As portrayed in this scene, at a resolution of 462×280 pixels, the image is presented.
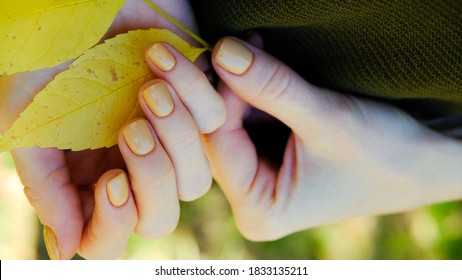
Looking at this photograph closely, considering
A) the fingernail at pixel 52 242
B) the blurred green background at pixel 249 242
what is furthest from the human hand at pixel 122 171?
the blurred green background at pixel 249 242

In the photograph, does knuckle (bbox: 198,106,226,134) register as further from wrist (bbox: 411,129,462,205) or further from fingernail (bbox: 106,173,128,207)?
wrist (bbox: 411,129,462,205)

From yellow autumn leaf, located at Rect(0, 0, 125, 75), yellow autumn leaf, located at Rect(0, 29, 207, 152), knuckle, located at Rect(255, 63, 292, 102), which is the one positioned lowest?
knuckle, located at Rect(255, 63, 292, 102)

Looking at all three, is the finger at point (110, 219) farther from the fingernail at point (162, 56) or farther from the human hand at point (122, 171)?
the fingernail at point (162, 56)

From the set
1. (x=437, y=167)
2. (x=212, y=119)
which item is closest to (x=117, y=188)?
(x=212, y=119)

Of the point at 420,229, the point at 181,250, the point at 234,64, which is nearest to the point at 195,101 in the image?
the point at 234,64

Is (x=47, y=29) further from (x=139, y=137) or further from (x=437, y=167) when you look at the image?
(x=437, y=167)

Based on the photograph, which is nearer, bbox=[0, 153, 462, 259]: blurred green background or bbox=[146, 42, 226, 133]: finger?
bbox=[146, 42, 226, 133]: finger

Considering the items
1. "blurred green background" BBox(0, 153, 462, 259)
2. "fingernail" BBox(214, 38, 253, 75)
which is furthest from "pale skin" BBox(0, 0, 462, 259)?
"blurred green background" BBox(0, 153, 462, 259)
